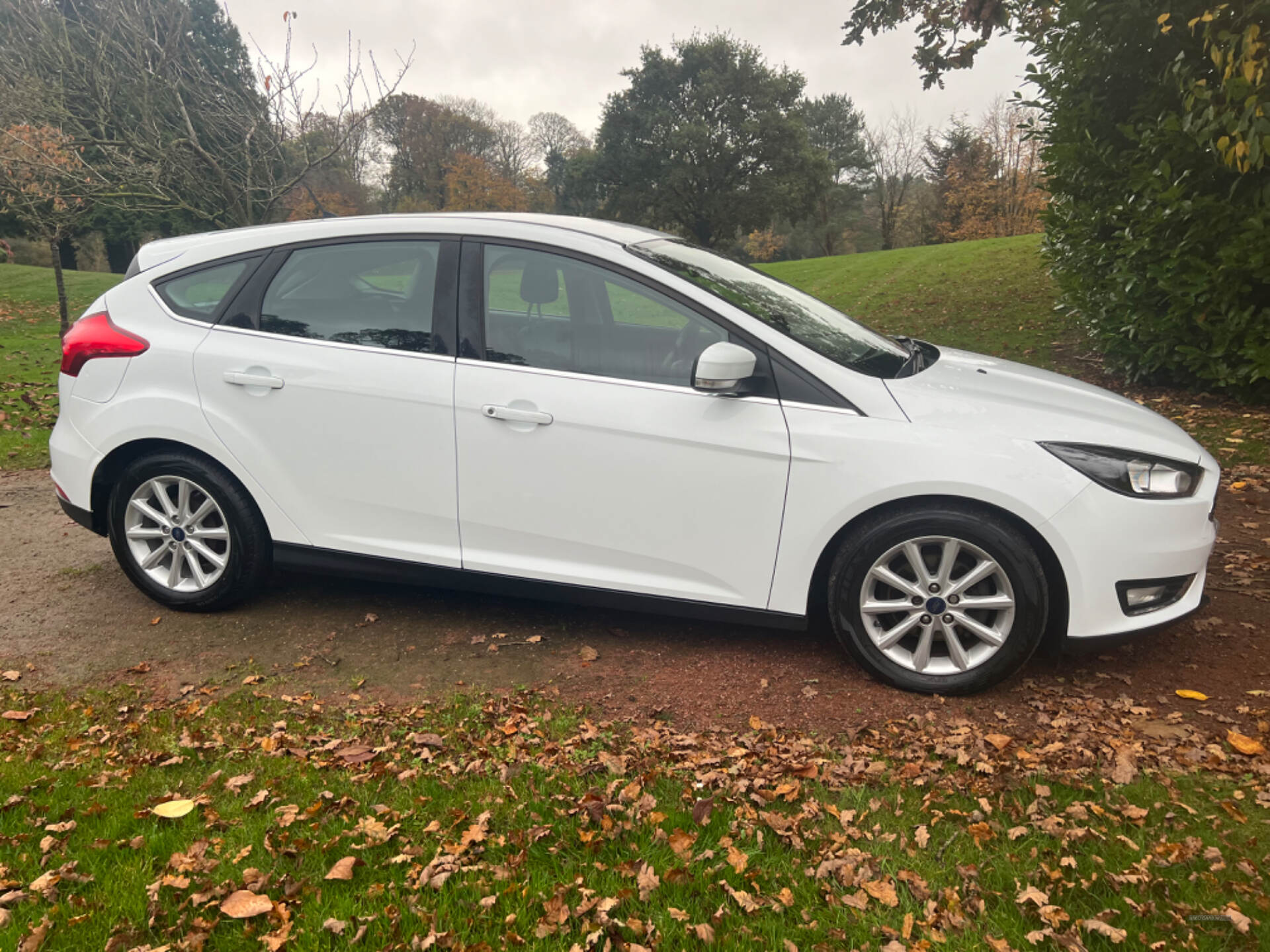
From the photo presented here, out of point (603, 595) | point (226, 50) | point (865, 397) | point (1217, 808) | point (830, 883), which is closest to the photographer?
point (830, 883)

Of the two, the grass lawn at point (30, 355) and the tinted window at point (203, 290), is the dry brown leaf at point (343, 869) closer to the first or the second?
the tinted window at point (203, 290)

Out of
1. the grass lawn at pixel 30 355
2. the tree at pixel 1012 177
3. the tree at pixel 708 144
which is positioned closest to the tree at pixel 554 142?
the tree at pixel 708 144

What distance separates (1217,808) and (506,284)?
3.34 metres

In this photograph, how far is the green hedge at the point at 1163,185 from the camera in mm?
7227

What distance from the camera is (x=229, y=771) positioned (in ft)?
10.9

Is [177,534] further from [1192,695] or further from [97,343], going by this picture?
[1192,695]

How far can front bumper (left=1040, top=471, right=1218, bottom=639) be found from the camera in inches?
139

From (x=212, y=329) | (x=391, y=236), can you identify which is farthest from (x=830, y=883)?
(x=212, y=329)

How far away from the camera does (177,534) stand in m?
4.57

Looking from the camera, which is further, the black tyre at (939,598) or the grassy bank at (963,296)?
the grassy bank at (963,296)

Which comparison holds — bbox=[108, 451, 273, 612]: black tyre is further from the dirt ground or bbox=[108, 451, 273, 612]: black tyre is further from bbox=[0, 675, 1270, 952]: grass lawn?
bbox=[0, 675, 1270, 952]: grass lawn

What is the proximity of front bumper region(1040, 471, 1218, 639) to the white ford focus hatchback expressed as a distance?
0.04ft

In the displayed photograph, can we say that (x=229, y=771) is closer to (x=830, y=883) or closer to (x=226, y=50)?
(x=830, y=883)

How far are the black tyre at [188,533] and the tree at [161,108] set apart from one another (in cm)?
709
